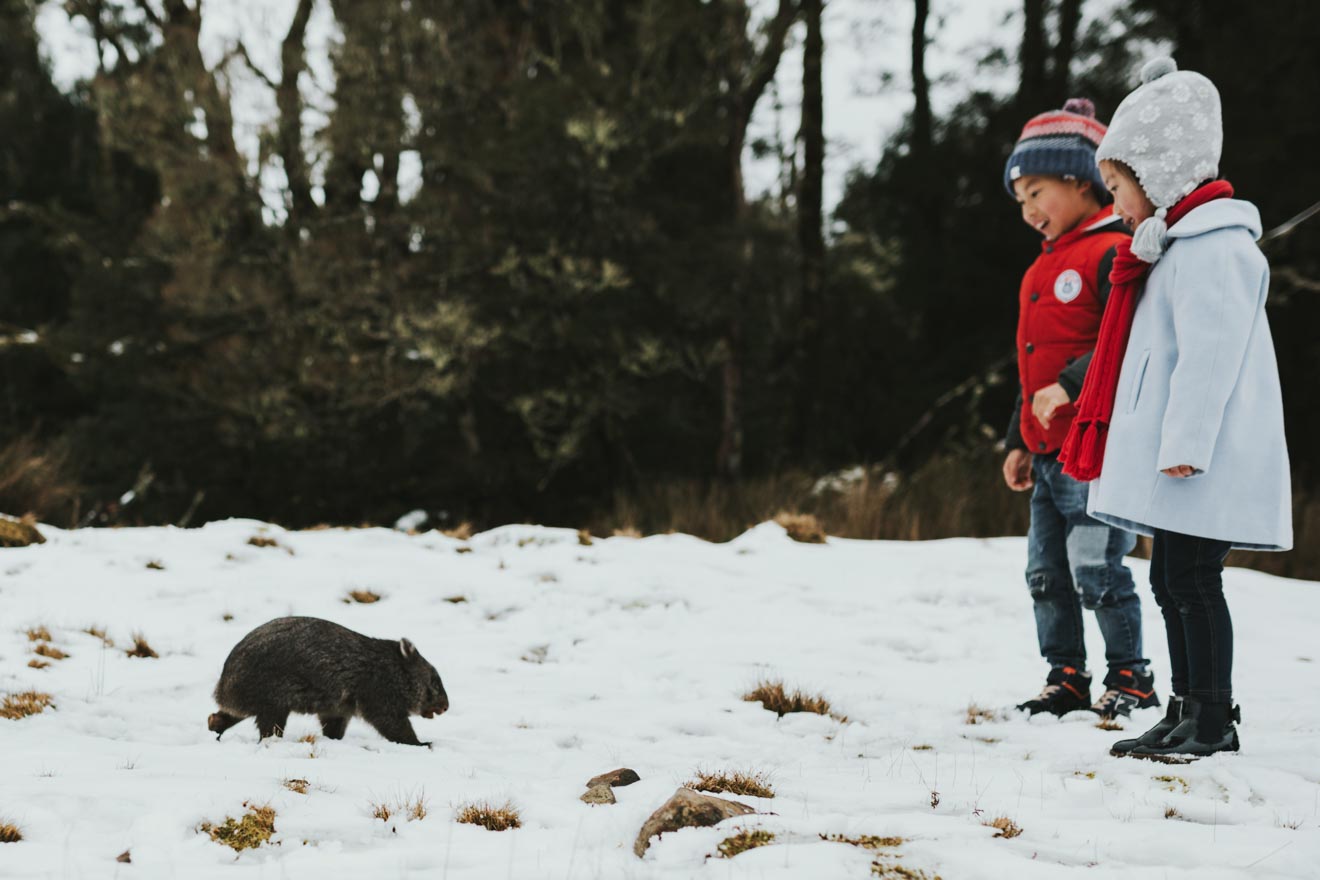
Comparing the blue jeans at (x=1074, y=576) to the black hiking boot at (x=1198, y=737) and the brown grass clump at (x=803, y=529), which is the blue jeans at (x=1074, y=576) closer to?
the black hiking boot at (x=1198, y=737)

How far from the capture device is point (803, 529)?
24.2ft

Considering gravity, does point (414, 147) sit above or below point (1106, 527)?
above

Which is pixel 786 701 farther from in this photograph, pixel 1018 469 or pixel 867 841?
pixel 867 841

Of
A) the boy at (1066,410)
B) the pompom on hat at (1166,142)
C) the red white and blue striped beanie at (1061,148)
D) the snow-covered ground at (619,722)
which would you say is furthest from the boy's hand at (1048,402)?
the snow-covered ground at (619,722)

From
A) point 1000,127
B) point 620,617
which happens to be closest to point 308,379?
point 620,617

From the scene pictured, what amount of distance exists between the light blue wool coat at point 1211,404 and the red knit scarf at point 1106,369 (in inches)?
5.1

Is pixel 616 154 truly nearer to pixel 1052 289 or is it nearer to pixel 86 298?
pixel 86 298

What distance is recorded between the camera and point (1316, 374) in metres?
11.7

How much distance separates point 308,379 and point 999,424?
8968mm

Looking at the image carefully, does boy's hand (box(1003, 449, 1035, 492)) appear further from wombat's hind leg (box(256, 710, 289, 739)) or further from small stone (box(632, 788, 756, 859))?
wombat's hind leg (box(256, 710, 289, 739))

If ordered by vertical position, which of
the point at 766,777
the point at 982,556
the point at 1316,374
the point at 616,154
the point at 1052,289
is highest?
the point at 616,154

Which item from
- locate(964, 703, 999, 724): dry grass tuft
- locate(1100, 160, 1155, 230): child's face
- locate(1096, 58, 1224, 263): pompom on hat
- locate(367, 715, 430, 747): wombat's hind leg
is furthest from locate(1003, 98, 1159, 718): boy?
locate(367, 715, 430, 747): wombat's hind leg

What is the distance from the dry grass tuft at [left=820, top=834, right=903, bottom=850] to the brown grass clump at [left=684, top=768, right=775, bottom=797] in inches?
17.7

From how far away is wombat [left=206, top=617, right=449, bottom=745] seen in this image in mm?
3449
